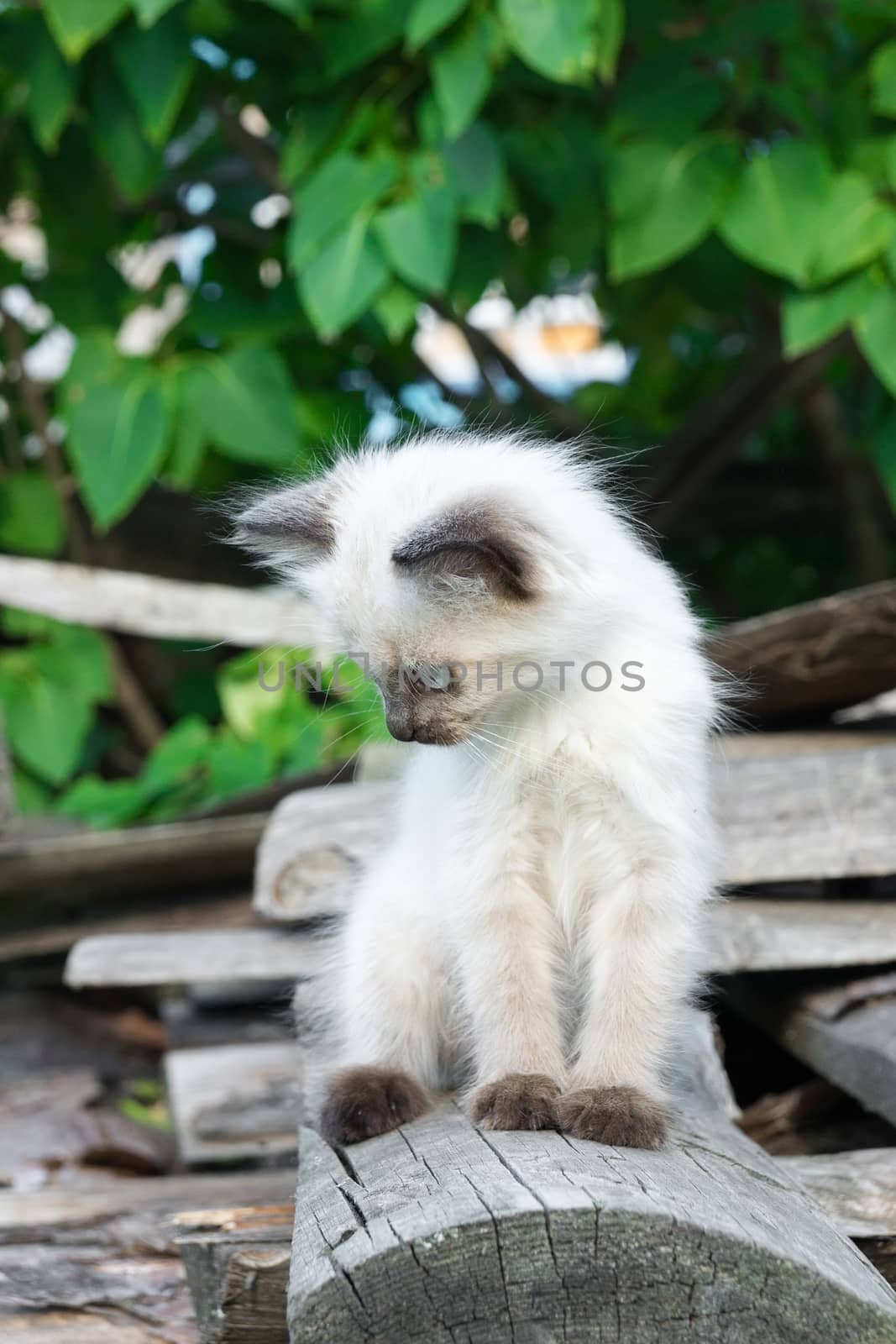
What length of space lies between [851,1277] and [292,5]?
4043mm

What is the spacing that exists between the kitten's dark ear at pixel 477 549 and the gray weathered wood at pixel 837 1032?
1.20 meters

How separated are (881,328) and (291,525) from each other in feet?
9.64

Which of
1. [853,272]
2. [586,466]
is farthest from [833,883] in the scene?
[853,272]

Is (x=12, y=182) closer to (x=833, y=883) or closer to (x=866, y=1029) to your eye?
(x=833, y=883)

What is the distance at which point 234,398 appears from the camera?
542cm

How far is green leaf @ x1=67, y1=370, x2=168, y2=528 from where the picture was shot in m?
5.16

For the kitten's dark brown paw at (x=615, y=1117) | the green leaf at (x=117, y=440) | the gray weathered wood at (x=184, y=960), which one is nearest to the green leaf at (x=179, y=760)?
the green leaf at (x=117, y=440)

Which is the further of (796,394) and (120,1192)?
(796,394)

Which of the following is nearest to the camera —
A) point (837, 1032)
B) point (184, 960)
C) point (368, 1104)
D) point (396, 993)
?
point (368, 1104)

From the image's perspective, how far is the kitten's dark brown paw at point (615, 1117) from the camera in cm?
209

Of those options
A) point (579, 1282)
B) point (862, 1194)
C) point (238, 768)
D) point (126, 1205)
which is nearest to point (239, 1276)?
point (579, 1282)

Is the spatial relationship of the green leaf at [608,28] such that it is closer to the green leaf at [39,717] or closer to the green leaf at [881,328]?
the green leaf at [881,328]

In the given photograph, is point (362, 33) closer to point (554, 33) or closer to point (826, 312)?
point (554, 33)

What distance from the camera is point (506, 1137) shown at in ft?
6.86
